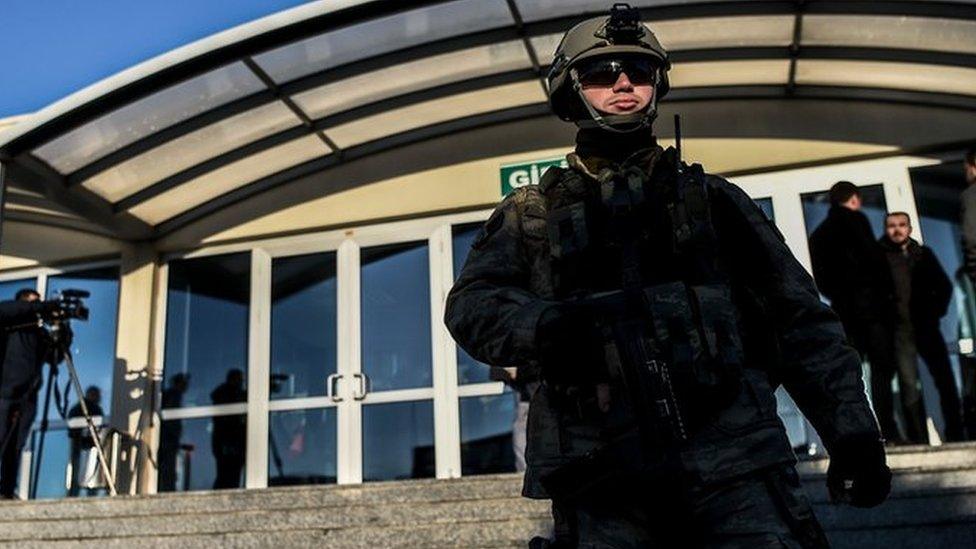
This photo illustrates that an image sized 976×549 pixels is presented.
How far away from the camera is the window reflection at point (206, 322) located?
8.24 meters

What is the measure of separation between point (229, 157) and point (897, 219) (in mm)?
5371

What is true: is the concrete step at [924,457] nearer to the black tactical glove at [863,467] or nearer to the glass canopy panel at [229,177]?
the black tactical glove at [863,467]

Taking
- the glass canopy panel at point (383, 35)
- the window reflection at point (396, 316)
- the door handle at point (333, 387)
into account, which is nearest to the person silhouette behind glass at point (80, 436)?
the door handle at point (333, 387)

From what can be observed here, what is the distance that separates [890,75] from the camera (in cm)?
706

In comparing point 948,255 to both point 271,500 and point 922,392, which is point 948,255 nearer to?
point 922,392

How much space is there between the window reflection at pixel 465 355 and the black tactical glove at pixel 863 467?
228 inches

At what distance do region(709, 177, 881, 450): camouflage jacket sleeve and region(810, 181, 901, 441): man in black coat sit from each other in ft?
13.3

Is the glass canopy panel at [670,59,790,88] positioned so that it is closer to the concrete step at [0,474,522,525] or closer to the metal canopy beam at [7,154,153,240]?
the concrete step at [0,474,522,525]

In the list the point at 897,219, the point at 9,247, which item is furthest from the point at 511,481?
the point at 9,247

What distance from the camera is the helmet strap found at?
70.5 inches

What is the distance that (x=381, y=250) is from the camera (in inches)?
322

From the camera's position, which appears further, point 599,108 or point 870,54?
point 870,54

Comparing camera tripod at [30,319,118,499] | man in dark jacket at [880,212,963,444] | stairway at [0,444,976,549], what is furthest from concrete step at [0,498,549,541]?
man in dark jacket at [880,212,963,444]

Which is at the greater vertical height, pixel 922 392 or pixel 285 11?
pixel 285 11
